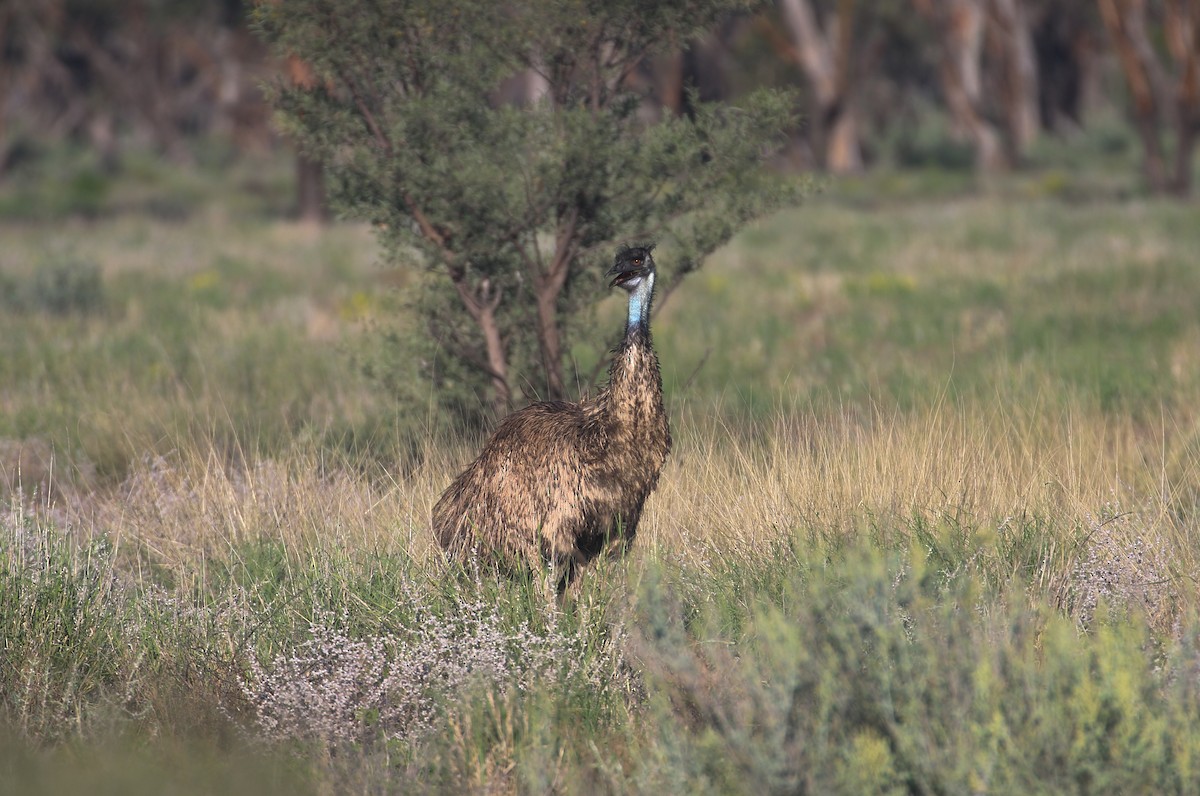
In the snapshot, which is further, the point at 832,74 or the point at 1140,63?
the point at 832,74

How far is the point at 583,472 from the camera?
498 centimetres

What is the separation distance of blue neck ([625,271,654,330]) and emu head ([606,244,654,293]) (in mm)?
15

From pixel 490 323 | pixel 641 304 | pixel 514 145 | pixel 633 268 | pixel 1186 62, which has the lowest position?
pixel 490 323

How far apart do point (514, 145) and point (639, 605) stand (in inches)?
112

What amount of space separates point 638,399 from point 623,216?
2331mm

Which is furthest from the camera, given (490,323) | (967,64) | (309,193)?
(967,64)

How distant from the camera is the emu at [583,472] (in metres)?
4.97

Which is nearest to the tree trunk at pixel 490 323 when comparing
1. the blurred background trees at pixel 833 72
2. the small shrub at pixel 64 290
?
the small shrub at pixel 64 290

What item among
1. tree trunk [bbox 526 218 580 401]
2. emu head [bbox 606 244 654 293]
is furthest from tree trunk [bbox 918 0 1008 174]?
emu head [bbox 606 244 654 293]

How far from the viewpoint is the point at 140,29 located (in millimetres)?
43781

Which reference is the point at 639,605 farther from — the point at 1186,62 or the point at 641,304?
the point at 1186,62

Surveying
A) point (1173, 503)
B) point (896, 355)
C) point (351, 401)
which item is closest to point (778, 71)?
point (896, 355)

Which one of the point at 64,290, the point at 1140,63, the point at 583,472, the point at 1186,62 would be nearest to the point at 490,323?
the point at 583,472

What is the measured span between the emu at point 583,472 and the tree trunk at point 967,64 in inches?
1175
